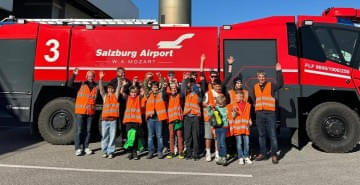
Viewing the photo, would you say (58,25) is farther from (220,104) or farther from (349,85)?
(349,85)

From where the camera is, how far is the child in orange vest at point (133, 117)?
5977mm

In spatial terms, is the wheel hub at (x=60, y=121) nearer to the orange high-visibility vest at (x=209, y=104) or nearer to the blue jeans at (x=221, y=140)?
the orange high-visibility vest at (x=209, y=104)

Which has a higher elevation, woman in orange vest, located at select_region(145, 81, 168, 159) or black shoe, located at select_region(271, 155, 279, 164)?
woman in orange vest, located at select_region(145, 81, 168, 159)

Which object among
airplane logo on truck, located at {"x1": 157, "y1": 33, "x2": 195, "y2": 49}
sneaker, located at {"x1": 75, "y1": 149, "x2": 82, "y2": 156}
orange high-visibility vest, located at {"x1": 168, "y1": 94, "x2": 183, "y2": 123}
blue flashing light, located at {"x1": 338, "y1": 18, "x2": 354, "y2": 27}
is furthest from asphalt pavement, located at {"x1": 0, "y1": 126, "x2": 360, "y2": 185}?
blue flashing light, located at {"x1": 338, "y1": 18, "x2": 354, "y2": 27}

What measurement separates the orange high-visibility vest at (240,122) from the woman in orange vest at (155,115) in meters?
1.30

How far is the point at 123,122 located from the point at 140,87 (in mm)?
867

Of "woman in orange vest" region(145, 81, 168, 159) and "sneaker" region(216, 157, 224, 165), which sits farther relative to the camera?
Result: "woman in orange vest" region(145, 81, 168, 159)

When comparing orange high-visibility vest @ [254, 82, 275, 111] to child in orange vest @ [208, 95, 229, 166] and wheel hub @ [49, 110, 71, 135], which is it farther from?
wheel hub @ [49, 110, 71, 135]

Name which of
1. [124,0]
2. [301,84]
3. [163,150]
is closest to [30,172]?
[163,150]

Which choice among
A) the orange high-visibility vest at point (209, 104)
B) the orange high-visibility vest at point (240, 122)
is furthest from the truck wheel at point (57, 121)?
the orange high-visibility vest at point (240, 122)

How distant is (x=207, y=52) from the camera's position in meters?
6.88

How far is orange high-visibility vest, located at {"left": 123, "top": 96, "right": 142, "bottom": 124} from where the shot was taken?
235 inches

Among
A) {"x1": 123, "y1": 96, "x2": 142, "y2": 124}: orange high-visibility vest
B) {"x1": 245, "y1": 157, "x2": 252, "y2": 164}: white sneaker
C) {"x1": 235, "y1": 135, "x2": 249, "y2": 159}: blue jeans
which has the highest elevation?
{"x1": 123, "y1": 96, "x2": 142, "y2": 124}: orange high-visibility vest

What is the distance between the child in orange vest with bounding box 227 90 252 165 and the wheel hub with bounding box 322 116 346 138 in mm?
1967
